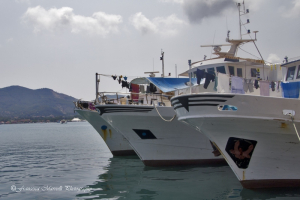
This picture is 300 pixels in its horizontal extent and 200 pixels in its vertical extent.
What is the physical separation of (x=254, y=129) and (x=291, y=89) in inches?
68.1

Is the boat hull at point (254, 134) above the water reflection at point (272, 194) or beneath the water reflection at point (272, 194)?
above

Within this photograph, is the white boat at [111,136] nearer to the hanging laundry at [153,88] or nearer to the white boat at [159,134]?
the hanging laundry at [153,88]

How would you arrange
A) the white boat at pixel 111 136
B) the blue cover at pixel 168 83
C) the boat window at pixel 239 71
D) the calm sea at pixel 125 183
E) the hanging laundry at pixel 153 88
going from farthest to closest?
the white boat at pixel 111 136, the hanging laundry at pixel 153 88, the blue cover at pixel 168 83, the boat window at pixel 239 71, the calm sea at pixel 125 183

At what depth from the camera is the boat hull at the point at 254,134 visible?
9.24 m

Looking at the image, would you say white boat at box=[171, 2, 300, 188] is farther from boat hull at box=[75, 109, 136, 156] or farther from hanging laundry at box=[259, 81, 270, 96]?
boat hull at box=[75, 109, 136, 156]

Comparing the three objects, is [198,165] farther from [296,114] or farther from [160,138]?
[296,114]

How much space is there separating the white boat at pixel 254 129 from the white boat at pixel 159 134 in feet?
13.9

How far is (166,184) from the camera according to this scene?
12172mm

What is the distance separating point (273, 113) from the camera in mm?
9211

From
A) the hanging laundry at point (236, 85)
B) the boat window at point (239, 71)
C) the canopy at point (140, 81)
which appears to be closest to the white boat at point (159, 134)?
the boat window at point (239, 71)

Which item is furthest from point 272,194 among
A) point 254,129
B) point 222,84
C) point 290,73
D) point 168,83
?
point 168,83

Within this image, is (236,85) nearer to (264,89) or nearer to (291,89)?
(264,89)

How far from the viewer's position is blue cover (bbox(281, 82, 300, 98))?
31.5 feet

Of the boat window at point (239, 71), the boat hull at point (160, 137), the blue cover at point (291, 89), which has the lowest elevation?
the boat hull at point (160, 137)
